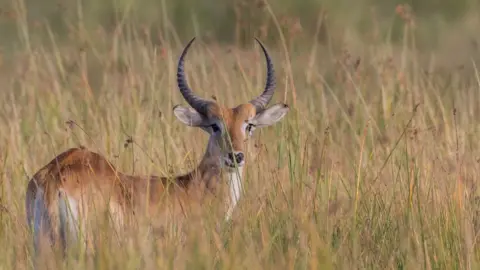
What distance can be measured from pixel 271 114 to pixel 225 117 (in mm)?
357

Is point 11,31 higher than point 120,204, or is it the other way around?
point 11,31

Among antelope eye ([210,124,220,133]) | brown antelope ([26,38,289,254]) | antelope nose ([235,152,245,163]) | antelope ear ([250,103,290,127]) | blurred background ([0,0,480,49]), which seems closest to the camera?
brown antelope ([26,38,289,254])

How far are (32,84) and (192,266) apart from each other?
5.85m

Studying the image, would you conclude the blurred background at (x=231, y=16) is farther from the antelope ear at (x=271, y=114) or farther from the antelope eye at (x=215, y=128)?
the antelope eye at (x=215, y=128)

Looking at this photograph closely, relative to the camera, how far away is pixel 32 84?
9953mm

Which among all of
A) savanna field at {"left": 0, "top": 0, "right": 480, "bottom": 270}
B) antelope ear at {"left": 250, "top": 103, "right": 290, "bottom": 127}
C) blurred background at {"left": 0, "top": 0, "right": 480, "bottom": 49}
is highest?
blurred background at {"left": 0, "top": 0, "right": 480, "bottom": 49}

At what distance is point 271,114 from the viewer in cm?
721

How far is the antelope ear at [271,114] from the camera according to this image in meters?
7.17

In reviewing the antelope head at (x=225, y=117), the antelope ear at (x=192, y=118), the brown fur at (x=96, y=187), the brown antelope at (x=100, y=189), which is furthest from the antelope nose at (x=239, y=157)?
the antelope ear at (x=192, y=118)

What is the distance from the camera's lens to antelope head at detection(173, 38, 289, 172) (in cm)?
689

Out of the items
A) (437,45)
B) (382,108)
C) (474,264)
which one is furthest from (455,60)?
(474,264)

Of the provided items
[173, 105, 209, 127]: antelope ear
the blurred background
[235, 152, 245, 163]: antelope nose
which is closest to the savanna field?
[235, 152, 245, 163]: antelope nose

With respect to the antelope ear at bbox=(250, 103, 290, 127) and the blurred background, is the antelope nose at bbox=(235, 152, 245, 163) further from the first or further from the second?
the blurred background

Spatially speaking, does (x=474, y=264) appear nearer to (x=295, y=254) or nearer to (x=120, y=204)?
(x=295, y=254)
